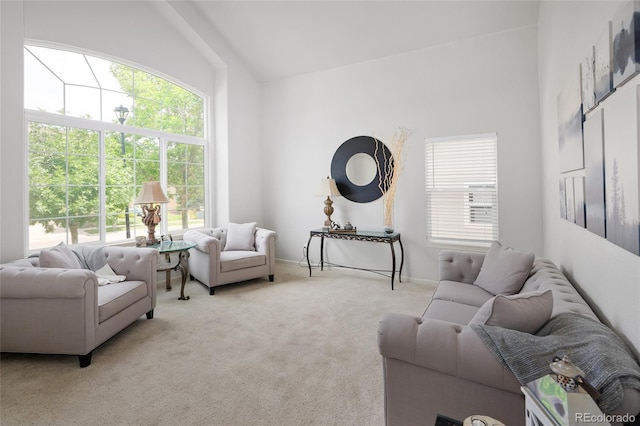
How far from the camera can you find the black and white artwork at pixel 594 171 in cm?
150

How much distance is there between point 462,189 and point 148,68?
4501 mm

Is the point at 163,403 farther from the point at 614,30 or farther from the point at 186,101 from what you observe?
the point at 186,101

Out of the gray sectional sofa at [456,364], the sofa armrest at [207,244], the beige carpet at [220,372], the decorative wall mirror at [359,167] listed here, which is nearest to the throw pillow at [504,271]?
the gray sectional sofa at [456,364]

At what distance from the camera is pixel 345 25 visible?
4.18 m

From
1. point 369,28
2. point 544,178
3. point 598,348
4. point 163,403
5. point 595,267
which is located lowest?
point 163,403

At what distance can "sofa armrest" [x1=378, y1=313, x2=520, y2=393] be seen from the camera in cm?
121

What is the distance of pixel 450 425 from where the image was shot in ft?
3.57

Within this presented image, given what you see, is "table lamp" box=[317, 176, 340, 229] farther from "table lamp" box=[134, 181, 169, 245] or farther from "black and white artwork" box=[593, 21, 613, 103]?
"black and white artwork" box=[593, 21, 613, 103]

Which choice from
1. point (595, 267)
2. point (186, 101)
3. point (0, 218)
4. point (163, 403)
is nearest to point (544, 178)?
point (595, 267)

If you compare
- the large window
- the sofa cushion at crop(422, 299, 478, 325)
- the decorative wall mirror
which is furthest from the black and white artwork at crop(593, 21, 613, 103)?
the large window

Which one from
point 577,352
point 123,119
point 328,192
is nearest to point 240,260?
point 328,192

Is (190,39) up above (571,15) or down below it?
above

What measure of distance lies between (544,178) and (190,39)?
5105 mm

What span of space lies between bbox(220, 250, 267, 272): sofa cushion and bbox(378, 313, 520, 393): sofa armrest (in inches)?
116
